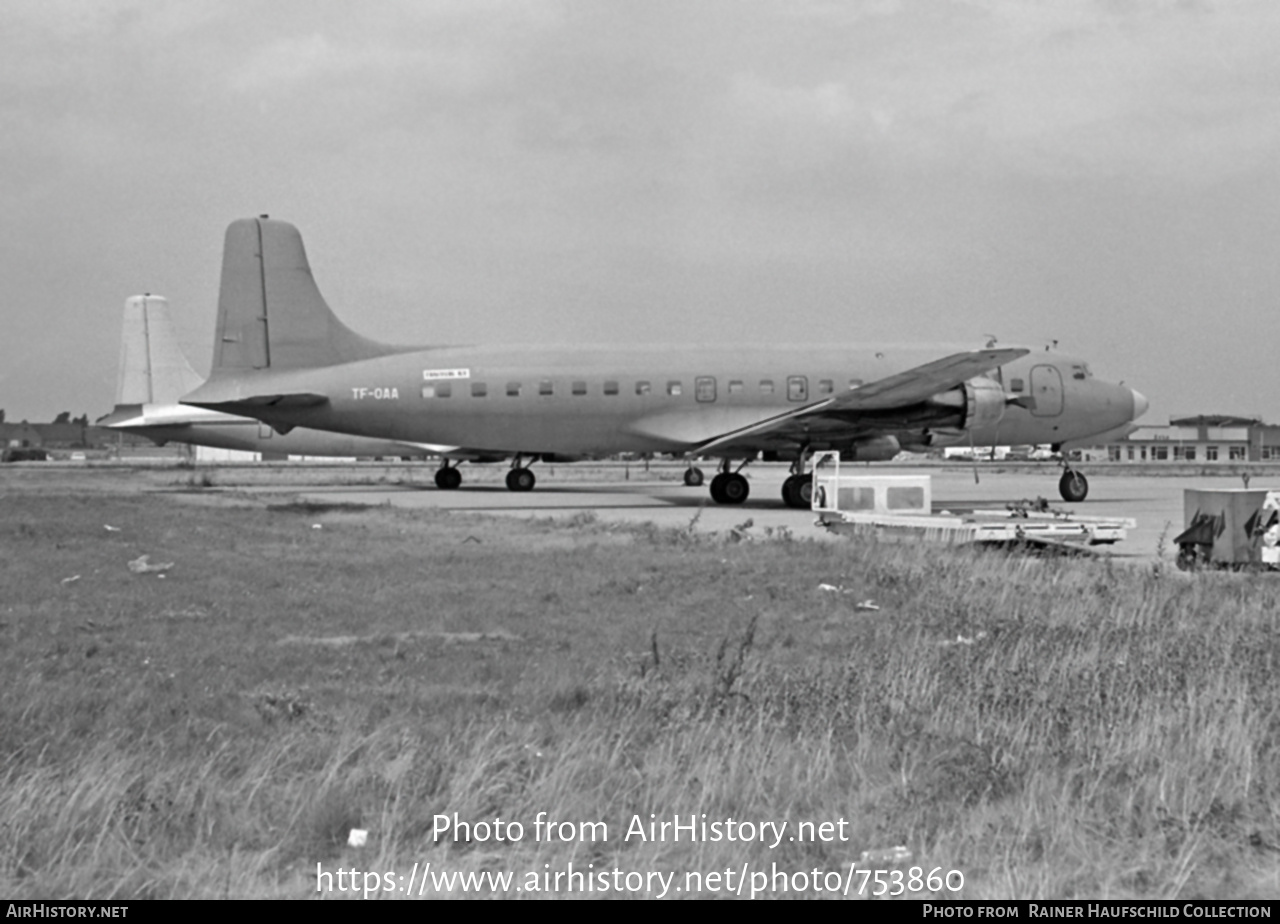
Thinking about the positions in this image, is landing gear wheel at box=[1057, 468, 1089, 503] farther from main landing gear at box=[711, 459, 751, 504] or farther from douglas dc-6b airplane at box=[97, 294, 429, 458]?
douglas dc-6b airplane at box=[97, 294, 429, 458]

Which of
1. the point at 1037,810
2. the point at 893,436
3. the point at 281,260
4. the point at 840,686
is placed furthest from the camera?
the point at 281,260

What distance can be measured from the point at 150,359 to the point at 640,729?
51.6 m

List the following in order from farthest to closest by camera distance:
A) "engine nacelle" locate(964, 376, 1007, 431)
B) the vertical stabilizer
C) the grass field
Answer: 1. the vertical stabilizer
2. "engine nacelle" locate(964, 376, 1007, 431)
3. the grass field

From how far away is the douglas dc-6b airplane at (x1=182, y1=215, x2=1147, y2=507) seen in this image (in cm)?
3322

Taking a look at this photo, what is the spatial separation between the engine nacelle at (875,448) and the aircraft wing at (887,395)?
650mm

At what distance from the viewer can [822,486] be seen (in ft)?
74.0

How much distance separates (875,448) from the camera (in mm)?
30875

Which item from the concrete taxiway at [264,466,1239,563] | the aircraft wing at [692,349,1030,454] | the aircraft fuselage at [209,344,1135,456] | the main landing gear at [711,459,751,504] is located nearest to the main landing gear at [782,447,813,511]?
the concrete taxiway at [264,466,1239,563]

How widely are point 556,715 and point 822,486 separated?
15671mm

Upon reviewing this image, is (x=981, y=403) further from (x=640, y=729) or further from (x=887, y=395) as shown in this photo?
(x=640, y=729)

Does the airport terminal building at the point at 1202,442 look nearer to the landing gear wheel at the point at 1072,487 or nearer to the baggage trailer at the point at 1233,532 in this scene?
the landing gear wheel at the point at 1072,487

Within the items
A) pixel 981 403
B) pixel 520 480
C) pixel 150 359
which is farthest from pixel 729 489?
pixel 150 359

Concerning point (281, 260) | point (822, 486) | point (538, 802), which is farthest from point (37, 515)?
point (538, 802)
